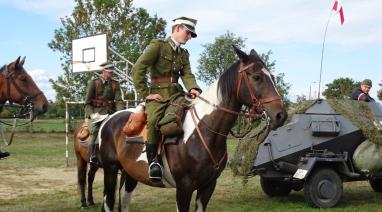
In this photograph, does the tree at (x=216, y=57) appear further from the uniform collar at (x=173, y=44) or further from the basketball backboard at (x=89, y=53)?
the uniform collar at (x=173, y=44)

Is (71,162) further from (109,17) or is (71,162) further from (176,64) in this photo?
(109,17)

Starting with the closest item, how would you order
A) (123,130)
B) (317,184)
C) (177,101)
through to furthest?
(177,101)
(123,130)
(317,184)

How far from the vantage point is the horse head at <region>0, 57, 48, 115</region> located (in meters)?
6.75

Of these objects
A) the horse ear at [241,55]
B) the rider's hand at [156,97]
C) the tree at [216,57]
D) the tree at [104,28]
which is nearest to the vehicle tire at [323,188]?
the rider's hand at [156,97]

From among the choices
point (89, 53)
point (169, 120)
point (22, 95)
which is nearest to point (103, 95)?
point (22, 95)

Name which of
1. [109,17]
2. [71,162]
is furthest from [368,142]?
[109,17]

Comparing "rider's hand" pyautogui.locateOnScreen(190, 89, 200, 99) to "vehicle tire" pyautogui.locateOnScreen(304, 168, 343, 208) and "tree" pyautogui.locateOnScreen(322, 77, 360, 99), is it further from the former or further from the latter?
"tree" pyautogui.locateOnScreen(322, 77, 360, 99)

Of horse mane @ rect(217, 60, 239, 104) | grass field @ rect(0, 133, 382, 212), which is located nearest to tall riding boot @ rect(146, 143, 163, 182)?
horse mane @ rect(217, 60, 239, 104)

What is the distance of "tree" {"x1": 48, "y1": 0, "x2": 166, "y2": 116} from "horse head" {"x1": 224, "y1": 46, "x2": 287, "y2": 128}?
89.8ft

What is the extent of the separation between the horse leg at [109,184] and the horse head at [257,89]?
8.66 ft

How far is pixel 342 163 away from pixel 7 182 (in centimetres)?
874

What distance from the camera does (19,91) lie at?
675cm

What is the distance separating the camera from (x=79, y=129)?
978 cm

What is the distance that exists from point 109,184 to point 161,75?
2.15 meters
